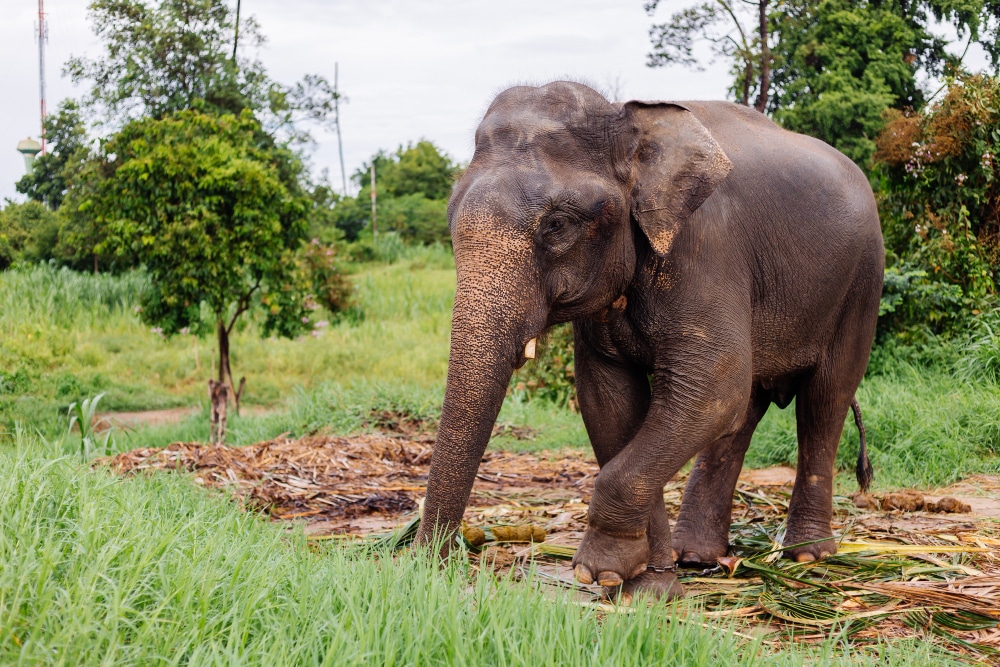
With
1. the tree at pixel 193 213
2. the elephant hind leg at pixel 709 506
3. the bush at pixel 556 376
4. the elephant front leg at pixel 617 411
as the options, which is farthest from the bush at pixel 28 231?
the elephant front leg at pixel 617 411

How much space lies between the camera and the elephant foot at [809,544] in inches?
178

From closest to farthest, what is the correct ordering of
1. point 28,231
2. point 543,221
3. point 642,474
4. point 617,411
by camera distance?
point 543,221 < point 642,474 < point 617,411 < point 28,231

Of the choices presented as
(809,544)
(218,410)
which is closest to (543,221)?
(809,544)

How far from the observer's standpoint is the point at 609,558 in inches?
149

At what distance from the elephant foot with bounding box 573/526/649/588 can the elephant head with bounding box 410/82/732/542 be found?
564mm

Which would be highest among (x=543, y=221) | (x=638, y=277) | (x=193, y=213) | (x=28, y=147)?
(x=28, y=147)

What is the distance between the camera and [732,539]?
507 cm

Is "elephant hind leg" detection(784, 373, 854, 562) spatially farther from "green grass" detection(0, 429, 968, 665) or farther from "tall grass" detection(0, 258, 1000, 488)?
"tall grass" detection(0, 258, 1000, 488)

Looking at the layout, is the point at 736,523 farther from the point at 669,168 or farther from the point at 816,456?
the point at 669,168

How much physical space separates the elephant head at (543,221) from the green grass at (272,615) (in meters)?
0.56

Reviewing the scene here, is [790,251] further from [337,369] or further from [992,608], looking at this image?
[337,369]

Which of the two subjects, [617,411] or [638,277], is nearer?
[638,277]

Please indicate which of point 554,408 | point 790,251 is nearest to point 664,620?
point 790,251

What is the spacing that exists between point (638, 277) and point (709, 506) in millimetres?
1426
